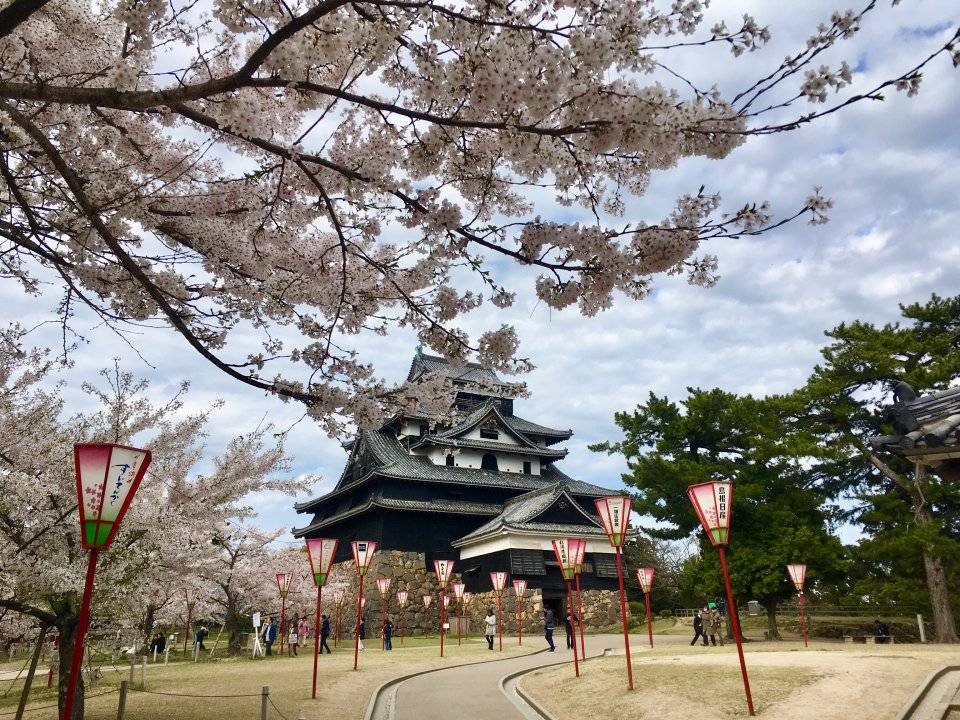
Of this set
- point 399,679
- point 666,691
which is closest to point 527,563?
point 399,679

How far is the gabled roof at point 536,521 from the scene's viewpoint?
26.1 metres

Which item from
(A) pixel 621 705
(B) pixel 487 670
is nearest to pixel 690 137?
(A) pixel 621 705

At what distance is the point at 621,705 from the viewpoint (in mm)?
8703

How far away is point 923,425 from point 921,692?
411cm

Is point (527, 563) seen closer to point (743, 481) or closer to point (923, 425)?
point (743, 481)

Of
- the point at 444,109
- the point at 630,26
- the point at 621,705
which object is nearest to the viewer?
the point at 630,26

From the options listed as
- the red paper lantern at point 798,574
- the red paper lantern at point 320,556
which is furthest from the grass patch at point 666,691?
the red paper lantern at point 798,574

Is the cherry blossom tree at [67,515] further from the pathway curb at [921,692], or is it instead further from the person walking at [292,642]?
the person walking at [292,642]

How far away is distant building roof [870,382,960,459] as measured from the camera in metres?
5.77

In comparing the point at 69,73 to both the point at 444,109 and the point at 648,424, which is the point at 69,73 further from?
the point at 648,424

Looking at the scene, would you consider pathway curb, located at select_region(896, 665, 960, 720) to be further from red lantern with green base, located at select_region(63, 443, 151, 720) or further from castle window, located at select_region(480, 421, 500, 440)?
castle window, located at select_region(480, 421, 500, 440)

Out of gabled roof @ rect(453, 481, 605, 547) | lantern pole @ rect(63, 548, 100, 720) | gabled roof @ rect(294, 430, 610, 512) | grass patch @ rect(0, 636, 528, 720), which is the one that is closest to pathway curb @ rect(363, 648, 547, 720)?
grass patch @ rect(0, 636, 528, 720)

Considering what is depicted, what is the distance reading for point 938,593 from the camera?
63.4 ft

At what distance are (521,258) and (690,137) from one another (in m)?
1.30
